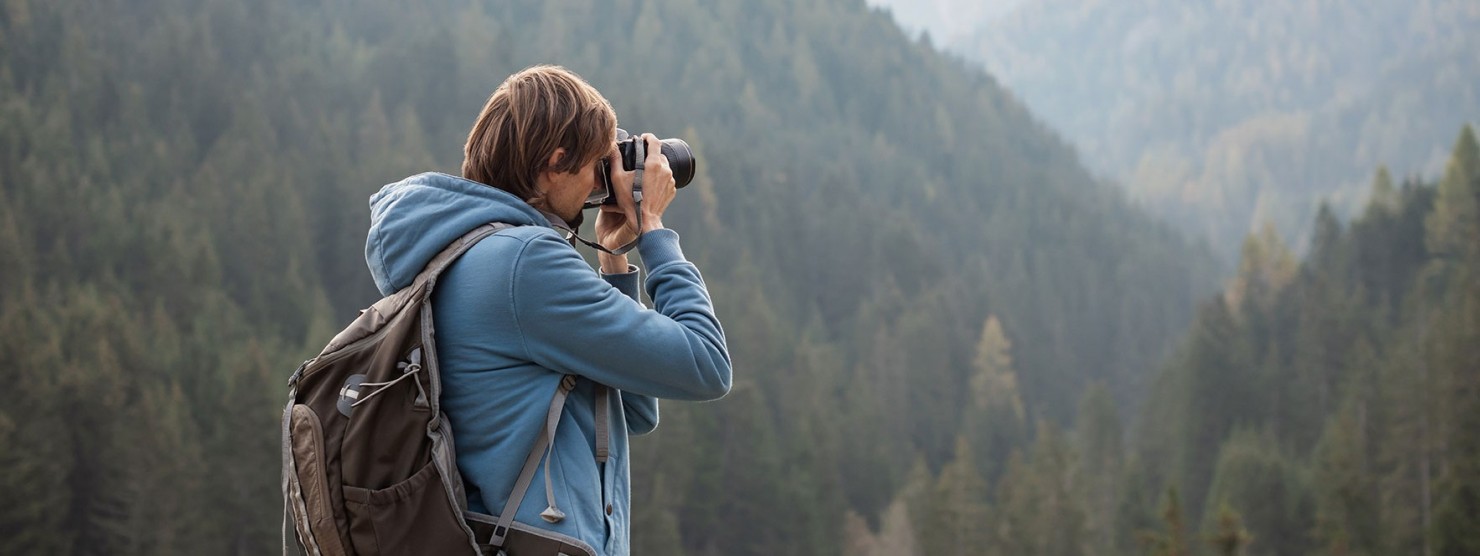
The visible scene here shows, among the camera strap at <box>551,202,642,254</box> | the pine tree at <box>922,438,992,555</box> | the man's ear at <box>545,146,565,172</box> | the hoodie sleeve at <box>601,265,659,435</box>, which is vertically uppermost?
the pine tree at <box>922,438,992,555</box>

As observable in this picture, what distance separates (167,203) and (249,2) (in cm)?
4325

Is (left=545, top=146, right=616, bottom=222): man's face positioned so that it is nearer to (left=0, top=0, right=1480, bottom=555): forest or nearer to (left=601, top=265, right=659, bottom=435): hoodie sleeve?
(left=601, top=265, right=659, bottom=435): hoodie sleeve

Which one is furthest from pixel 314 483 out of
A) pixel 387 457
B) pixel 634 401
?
pixel 634 401

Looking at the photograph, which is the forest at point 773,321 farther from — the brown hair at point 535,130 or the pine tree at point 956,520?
the brown hair at point 535,130

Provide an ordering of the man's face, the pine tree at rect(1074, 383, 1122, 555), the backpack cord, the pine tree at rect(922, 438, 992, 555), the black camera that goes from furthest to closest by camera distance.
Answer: the pine tree at rect(1074, 383, 1122, 555) → the pine tree at rect(922, 438, 992, 555) → the black camera → the man's face → the backpack cord

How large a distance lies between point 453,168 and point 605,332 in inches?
3635

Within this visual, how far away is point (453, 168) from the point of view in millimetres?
92750

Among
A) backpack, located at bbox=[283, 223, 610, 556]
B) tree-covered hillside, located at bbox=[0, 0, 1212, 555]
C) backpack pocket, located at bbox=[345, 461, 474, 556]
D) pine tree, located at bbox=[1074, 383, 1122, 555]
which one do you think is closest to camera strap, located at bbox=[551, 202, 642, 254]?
backpack, located at bbox=[283, 223, 610, 556]

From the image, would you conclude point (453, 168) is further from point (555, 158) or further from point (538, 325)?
point (538, 325)

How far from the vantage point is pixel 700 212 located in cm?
10494

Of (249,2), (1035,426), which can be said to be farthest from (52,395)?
(249,2)

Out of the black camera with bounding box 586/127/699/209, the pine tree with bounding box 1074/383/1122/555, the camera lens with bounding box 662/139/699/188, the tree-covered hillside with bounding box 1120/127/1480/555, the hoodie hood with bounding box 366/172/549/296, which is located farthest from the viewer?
the pine tree with bounding box 1074/383/1122/555

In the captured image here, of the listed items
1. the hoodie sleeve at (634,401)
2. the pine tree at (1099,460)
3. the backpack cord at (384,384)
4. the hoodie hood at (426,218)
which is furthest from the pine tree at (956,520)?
the backpack cord at (384,384)

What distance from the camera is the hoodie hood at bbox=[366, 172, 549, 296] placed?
2797 mm
